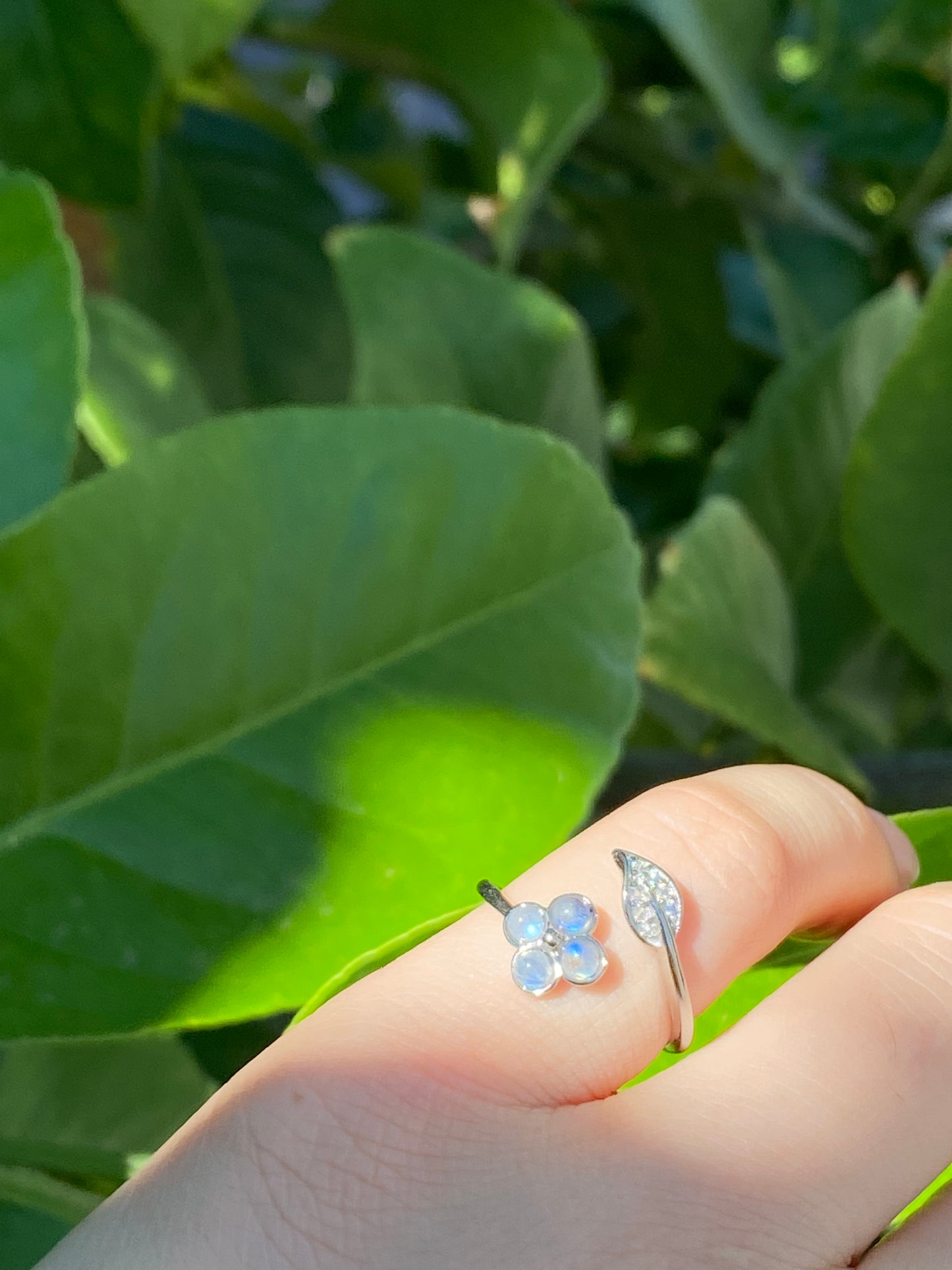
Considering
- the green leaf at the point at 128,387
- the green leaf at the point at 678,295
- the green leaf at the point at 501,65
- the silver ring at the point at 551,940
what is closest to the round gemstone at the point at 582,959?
the silver ring at the point at 551,940

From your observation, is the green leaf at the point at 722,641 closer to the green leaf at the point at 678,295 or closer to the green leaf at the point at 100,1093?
the green leaf at the point at 100,1093

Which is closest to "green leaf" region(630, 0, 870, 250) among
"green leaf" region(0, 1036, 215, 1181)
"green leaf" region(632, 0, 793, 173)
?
"green leaf" region(632, 0, 793, 173)

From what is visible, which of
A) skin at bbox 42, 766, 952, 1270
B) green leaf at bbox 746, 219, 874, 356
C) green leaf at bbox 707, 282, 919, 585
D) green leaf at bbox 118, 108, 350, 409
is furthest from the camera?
green leaf at bbox 118, 108, 350, 409

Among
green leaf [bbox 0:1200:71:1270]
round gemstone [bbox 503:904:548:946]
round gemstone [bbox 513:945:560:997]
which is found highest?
round gemstone [bbox 503:904:548:946]

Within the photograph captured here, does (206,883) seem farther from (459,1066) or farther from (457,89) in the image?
(457,89)

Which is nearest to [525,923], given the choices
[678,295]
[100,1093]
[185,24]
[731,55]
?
[100,1093]

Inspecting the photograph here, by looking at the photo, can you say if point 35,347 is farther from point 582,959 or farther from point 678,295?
point 678,295

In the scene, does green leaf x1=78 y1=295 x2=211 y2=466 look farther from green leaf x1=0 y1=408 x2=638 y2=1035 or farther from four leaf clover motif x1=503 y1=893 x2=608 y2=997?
four leaf clover motif x1=503 y1=893 x2=608 y2=997

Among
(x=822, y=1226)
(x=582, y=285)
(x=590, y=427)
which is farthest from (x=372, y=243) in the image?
(x=582, y=285)
